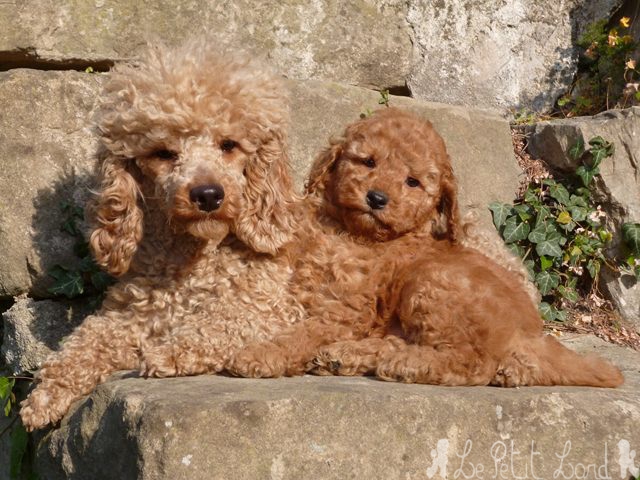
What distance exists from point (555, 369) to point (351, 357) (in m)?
1.00

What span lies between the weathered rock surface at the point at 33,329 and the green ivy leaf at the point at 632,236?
12.7ft

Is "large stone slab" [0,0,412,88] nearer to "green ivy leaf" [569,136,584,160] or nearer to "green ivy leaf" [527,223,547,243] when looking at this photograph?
"green ivy leaf" [569,136,584,160]

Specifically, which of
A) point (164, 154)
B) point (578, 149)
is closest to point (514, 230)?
point (578, 149)

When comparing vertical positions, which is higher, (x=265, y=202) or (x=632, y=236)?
(x=265, y=202)

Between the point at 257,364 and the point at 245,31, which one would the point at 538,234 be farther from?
the point at 257,364

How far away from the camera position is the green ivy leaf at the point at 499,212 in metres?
6.02

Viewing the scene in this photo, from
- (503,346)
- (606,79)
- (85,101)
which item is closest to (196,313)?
(503,346)

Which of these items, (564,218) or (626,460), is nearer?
(626,460)

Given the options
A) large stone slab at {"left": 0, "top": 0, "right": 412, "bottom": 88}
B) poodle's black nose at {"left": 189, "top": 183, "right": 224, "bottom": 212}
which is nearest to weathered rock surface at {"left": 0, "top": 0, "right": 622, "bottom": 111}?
large stone slab at {"left": 0, "top": 0, "right": 412, "bottom": 88}

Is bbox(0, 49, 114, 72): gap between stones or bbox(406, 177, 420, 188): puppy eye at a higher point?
bbox(0, 49, 114, 72): gap between stones

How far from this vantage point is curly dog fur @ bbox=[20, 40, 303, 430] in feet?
12.8

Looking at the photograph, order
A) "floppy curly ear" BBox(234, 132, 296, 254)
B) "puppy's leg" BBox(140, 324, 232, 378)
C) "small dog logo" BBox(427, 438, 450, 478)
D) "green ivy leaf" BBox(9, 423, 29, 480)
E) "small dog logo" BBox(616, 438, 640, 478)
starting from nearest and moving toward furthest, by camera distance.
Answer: "small dog logo" BBox(427, 438, 450, 478) < "small dog logo" BBox(616, 438, 640, 478) < "puppy's leg" BBox(140, 324, 232, 378) < "floppy curly ear" BBox(234, 132, 296, 254) < "green ivy leaf" BBox(9, 423, 29, 480)

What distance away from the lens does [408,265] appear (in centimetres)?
439

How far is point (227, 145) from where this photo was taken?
4090mm
